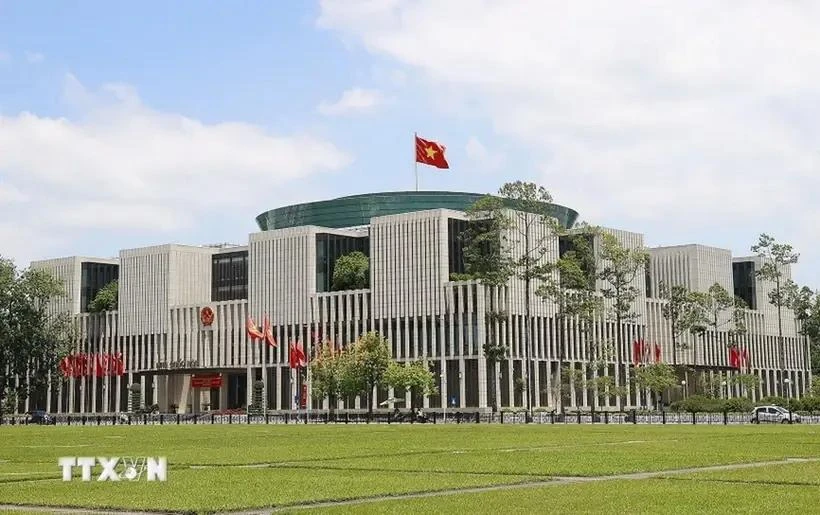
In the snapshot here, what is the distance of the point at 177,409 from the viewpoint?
15038cm

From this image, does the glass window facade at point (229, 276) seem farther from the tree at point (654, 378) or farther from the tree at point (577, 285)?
the tree at point (654, 378)

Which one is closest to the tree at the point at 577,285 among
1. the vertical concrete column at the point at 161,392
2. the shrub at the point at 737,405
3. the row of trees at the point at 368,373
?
the shrub at the point at 737,405

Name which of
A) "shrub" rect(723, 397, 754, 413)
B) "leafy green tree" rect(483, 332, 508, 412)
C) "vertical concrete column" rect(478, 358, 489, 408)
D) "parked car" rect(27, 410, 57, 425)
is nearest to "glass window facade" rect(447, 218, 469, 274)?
"leafy green tree" rect(483, 332, 508, 412)

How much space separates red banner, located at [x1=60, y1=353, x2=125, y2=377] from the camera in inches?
5945

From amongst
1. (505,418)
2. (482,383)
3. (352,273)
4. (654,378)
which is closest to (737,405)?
(654,378)

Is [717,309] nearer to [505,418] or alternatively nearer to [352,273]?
[505,418]

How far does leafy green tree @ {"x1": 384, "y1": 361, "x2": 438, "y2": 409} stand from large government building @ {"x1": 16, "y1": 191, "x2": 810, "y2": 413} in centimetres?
847

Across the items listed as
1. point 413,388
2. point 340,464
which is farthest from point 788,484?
point 413,388

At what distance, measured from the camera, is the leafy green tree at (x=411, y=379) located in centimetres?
11438

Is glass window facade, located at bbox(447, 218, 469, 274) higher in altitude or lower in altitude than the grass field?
higher

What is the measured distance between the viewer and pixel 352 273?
456 ft

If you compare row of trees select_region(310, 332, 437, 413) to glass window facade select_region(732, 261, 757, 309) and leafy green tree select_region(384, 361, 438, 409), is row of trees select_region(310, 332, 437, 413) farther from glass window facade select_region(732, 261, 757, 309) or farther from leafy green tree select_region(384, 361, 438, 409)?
glass window facade select_region(732, 261, 757, 309)

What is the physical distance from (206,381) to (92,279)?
1111 inches

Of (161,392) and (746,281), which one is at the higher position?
(746,281)
